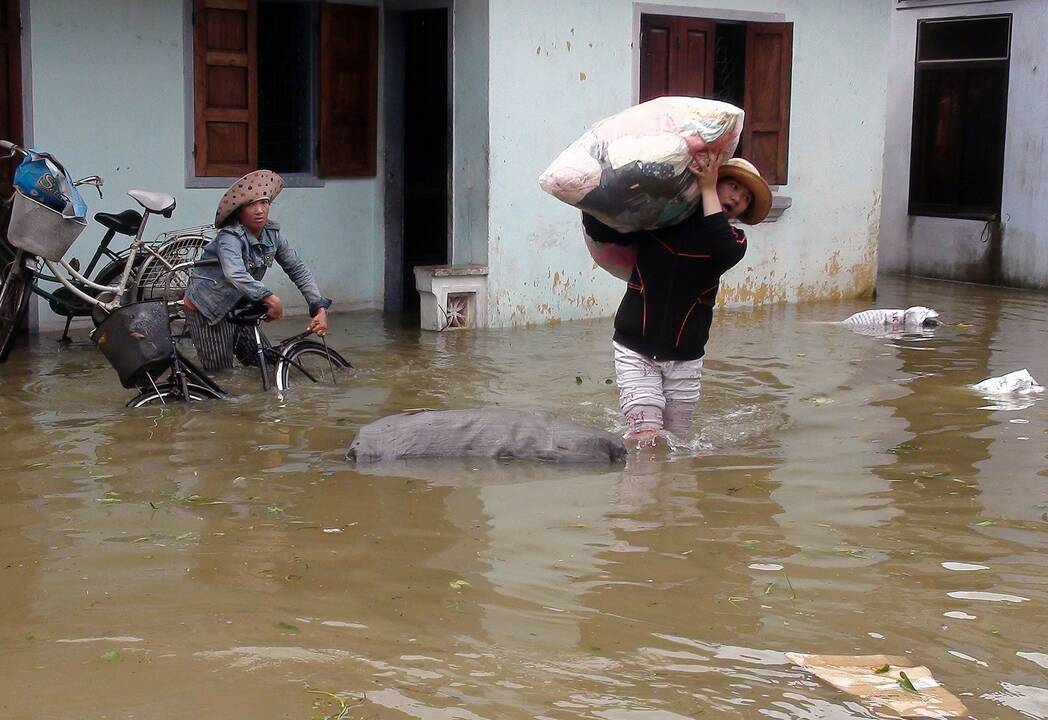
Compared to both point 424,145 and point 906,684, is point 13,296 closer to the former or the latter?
point 424,145

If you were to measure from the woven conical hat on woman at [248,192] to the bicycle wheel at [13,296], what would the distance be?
1649 mm

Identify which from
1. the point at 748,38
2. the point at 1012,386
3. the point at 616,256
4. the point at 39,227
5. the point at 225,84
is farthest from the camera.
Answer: the point at 748,38

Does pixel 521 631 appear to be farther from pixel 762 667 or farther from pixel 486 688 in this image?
pixel 762 667

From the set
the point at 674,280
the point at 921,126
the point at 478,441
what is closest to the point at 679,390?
the point at 674,280

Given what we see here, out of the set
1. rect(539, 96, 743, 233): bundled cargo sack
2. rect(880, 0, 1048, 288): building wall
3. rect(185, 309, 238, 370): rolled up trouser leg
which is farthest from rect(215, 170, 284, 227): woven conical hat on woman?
rect(880, 0, 1048, 288): building wall

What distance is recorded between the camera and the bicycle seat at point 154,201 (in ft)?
30.0

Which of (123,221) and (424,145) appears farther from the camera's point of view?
(424,145)

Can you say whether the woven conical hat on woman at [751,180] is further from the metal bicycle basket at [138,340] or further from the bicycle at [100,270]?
the bicycle at [100,270]

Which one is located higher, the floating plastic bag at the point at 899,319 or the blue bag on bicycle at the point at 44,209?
the blue bag on bicycle at the point at 44,209

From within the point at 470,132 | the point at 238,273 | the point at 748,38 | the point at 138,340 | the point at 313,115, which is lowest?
the point at 138,340

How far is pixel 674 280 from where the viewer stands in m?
6.21

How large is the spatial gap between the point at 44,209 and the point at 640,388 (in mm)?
4028

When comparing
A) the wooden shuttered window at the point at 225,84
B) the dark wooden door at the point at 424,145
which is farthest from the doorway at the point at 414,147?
the wooden shuttered window at the point at 225,84

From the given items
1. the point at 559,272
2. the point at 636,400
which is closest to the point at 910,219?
the point at 559,272
